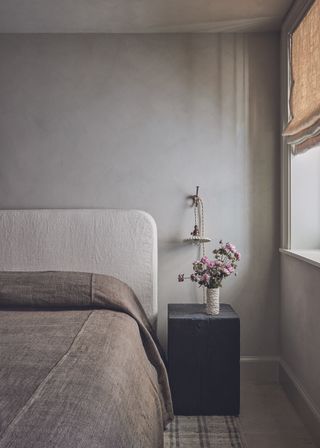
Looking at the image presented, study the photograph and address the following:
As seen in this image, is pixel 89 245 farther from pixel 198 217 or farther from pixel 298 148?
pixel 298 148

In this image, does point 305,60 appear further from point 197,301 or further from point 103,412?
point 103,412

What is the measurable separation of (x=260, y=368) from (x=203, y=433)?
823 millimetres

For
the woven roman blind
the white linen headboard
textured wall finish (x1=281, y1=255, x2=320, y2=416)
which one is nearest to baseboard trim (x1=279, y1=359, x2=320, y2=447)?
textured wall finish (x1=281, y1=255, x2=320, y2=416)

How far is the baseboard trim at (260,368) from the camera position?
2.96m

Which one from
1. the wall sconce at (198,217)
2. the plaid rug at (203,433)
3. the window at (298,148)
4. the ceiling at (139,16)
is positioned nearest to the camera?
the plaid rug at (203,433)

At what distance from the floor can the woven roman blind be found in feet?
4.68

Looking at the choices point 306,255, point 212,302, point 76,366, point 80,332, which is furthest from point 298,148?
point 76,366

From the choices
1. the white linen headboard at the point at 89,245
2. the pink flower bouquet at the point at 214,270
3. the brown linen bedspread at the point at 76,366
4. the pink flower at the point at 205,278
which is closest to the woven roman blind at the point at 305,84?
the pink flower bouquet at the point at 214,270

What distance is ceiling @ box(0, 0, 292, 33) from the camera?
2553mm

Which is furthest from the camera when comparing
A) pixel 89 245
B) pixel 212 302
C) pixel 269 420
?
pixel 89 245

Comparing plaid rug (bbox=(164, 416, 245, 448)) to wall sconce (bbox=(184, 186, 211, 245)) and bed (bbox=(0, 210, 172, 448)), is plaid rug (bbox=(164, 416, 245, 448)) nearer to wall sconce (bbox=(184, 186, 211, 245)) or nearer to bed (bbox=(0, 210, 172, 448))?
bed (bbox=(0, 210, 172, 448))

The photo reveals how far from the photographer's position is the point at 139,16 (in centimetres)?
270

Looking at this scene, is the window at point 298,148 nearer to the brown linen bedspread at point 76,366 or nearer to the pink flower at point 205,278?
the pink flower at point 205,278

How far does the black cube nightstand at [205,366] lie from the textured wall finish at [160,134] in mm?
528
